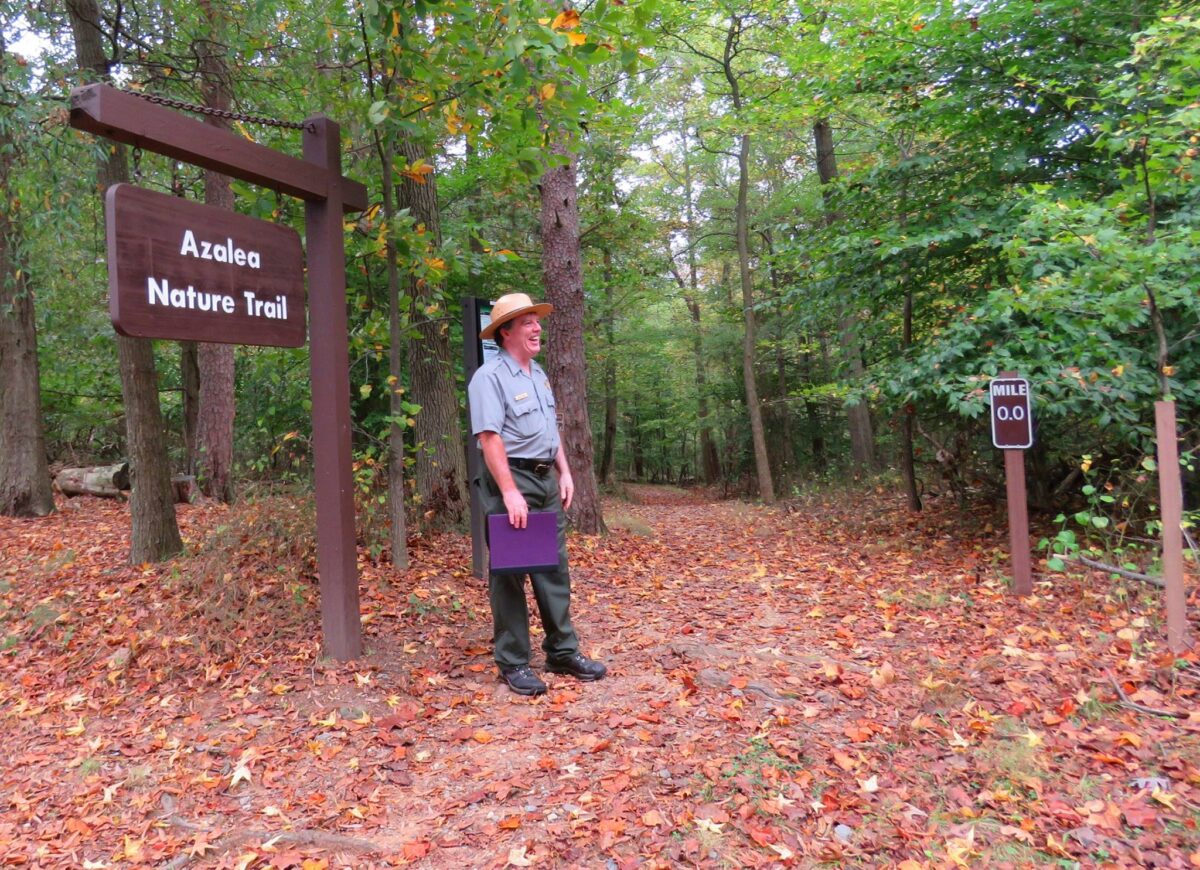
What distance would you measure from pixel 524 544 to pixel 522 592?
0.42m

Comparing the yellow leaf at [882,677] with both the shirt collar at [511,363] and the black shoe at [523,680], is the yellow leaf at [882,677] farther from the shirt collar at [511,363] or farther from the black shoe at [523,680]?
the shirt collar at [511,363]

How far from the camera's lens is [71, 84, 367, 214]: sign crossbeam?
2.96 m

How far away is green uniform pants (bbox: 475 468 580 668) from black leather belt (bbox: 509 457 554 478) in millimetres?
20

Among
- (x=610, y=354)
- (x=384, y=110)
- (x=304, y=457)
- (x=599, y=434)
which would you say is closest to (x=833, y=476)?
(x=610, y=354)

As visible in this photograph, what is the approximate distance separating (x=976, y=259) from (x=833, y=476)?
7285 millimetres

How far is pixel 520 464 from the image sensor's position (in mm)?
3803

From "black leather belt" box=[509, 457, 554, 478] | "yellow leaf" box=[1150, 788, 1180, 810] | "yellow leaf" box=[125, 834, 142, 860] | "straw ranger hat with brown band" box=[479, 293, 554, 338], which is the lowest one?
"yellow leaf" box=[125, 834, 142, 860]

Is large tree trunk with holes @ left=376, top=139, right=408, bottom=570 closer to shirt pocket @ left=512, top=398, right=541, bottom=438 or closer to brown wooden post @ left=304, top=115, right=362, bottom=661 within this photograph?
brown wooden post @ left=304, top=115, right=362, bottom=661

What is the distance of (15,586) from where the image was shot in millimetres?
5719

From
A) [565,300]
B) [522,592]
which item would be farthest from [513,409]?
[565,300]

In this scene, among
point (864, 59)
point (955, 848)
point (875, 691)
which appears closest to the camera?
point (955, 848)

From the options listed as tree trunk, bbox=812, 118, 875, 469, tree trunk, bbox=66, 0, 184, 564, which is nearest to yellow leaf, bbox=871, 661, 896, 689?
tree trunk, bbox=66, 0, 184, 564

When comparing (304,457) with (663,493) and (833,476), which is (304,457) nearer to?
(833,476)

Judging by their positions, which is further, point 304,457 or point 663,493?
point 663,493
